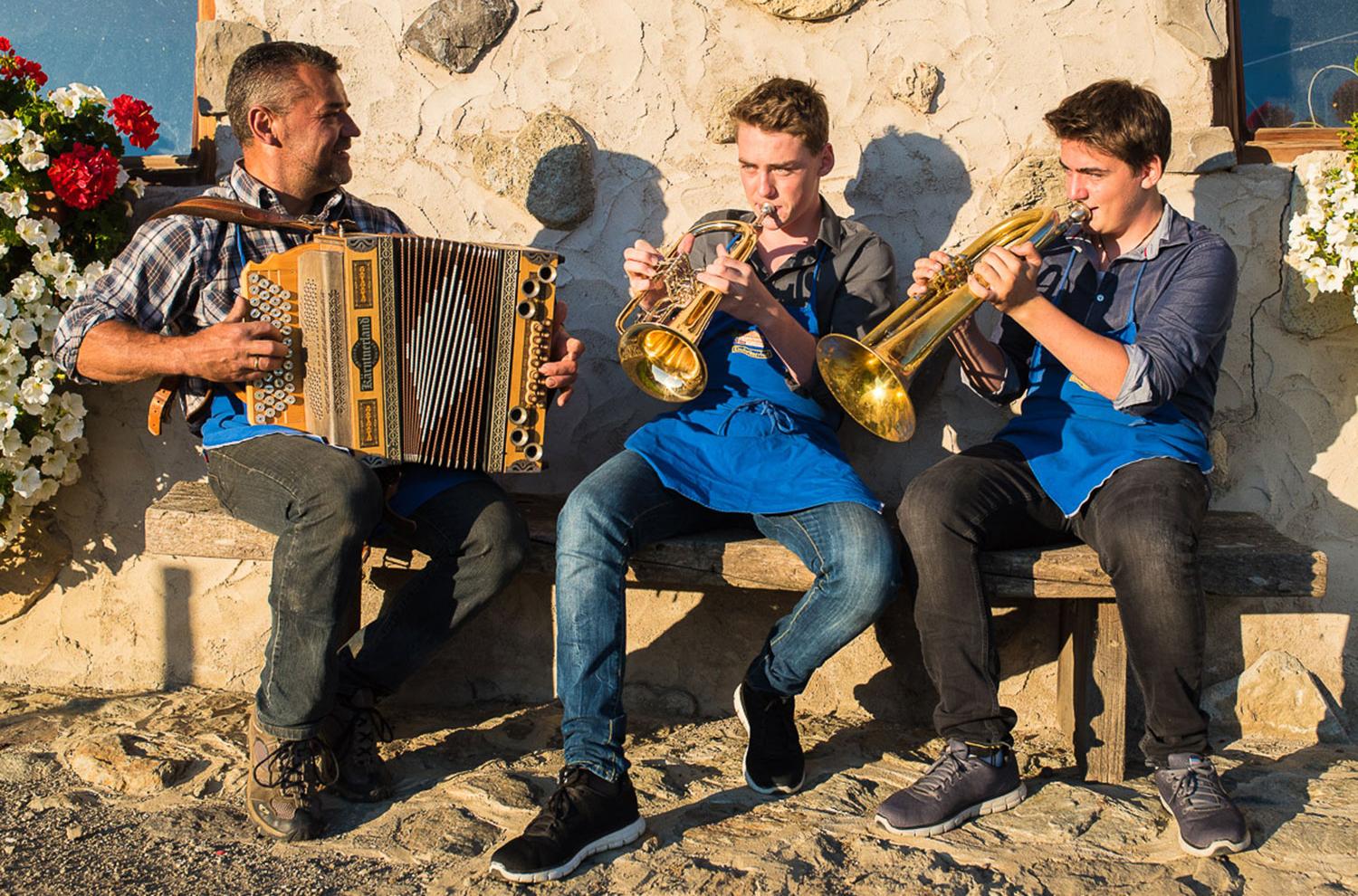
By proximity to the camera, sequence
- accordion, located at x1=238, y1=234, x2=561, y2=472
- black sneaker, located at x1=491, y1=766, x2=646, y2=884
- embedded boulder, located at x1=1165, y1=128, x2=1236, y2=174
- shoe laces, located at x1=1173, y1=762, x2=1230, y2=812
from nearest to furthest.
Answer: black sneaker, located at x1=491, y1=766, x2=646, y2=884
shoe laces, located at x1=1173, y1=762, x2=1230, y2=812
accordion, located at x1=238, y1=234, x2=561, y2=472
embedded boulder, located at x1=1165, y1=128, x2=1236, y2=174

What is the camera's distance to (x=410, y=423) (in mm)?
2998

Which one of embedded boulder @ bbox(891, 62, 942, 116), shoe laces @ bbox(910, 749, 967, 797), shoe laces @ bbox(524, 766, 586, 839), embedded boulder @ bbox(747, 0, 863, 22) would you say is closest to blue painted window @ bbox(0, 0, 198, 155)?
embedded boulder @ bbox(747, 0, 863, 22)

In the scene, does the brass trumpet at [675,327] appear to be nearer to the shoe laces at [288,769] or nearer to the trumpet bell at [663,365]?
the trumpet bell at [663,365]

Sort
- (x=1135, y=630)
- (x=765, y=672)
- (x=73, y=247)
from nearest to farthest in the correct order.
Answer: (x=1135, y=630), (x=765, y=672), (x=73, y=247)

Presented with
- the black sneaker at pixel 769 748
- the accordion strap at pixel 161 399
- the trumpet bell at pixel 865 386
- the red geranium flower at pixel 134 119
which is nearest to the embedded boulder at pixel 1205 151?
the trumpet bell at pixel 865 386

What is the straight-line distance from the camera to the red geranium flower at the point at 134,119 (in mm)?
3590

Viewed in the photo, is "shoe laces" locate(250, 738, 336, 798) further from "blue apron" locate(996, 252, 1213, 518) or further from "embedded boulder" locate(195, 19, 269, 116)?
"embedded boulder" locate(195, 19, 269, 116)

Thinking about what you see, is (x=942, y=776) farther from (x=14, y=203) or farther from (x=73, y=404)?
(x=14, y=203)

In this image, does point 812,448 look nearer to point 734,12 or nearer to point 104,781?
point 734,12

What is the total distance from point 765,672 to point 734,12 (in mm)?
1916

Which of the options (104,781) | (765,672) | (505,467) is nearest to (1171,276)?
(765,672)

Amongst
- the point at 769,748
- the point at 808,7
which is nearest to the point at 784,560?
the point at 769,748

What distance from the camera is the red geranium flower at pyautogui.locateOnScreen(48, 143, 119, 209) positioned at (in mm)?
3506

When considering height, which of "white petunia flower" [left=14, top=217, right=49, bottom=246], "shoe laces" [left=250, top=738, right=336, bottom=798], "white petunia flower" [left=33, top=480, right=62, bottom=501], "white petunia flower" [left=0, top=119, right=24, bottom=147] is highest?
"white petunia flower" [left=0, top=119, right=24, bottom=147]
